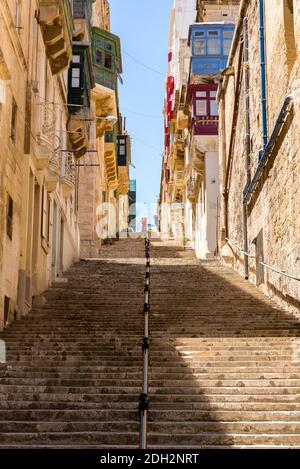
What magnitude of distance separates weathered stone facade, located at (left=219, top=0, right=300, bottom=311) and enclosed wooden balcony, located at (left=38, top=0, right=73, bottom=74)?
490 cm

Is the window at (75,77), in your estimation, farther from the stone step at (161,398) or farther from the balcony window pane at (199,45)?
the stone step at (161,398)

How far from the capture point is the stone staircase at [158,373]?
8.08 metres

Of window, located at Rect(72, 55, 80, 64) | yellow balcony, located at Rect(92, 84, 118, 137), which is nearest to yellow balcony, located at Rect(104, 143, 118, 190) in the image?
yellow balcony, located at Rect(92, 84, 118, 137)

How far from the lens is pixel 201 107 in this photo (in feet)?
113

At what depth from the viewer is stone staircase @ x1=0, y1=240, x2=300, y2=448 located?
808 centimetres

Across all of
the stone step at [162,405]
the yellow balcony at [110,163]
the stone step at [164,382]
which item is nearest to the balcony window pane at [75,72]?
the yellow balcony at [110,163]

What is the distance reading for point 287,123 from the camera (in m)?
13.9

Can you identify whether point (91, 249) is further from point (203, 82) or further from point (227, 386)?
point (227, 386)

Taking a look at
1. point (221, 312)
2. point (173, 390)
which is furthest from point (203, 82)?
point (173, 390)

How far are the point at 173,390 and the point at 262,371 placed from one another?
1445mm

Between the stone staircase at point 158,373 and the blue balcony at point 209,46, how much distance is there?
21.1 meters

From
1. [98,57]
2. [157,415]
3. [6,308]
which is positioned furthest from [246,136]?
Result: [98,57]

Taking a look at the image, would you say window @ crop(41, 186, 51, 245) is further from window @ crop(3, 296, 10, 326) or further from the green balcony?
the green balcony

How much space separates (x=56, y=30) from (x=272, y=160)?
710cm
